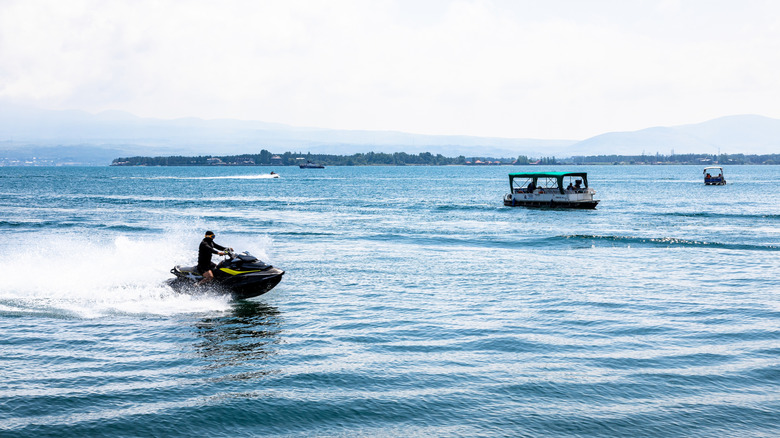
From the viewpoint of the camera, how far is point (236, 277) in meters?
21.5

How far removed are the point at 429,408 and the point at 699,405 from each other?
5177mm

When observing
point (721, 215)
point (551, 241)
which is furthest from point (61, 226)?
point (721, 215)

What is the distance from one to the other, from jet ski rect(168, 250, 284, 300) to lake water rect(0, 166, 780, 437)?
0.49 meters

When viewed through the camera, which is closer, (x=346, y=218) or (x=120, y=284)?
(x=120, y=284)

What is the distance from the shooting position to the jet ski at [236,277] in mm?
21531

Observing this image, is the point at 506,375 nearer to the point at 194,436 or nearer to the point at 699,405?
the point at 699,405

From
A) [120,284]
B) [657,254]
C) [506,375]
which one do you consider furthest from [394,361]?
[657,254]

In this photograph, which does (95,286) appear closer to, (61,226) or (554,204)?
(61,226)

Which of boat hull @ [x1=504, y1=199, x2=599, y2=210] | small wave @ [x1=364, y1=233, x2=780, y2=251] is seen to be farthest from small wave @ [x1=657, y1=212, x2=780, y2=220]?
small wave @ [x1=364, y1=233, x2=780, y2=251]

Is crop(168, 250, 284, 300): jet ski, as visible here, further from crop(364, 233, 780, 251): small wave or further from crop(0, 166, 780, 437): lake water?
crop(364, 233, 780, 251): small wave

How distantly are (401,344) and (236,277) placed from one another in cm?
685

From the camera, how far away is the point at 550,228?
166ft

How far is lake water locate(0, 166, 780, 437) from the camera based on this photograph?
12383mm

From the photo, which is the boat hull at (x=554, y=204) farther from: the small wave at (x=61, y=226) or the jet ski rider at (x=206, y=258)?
the jet ski rider at (x=206, y=258)
